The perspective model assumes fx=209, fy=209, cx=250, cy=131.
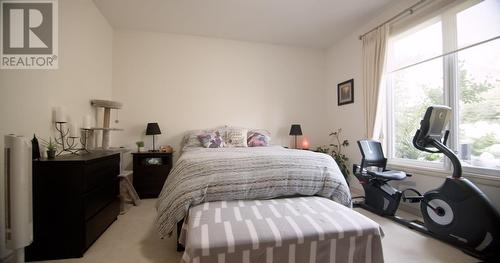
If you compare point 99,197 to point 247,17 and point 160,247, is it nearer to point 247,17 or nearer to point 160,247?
point 160,247

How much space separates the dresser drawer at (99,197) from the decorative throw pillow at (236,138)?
158 centimetres

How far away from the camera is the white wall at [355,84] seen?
2.67 meters

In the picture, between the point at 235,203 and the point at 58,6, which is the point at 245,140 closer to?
the point at 235,203

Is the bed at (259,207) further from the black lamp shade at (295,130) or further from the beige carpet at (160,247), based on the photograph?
the black lamp shade at (295,130)

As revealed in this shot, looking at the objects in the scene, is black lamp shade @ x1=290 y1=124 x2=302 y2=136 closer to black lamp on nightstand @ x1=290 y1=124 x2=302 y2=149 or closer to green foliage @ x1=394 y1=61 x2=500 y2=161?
black lamp on nightstand @ x1=290 y1=124 x2=302 y2=149

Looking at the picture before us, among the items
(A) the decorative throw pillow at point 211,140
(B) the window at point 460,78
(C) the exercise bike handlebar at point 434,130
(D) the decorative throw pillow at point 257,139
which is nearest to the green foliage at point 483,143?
(B) the window at point 460,78

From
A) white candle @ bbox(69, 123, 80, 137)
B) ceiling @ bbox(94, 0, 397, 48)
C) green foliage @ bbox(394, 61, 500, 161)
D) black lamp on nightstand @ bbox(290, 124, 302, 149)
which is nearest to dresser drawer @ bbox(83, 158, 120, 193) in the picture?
white candle @ bbox(69, 123, 80, 137)

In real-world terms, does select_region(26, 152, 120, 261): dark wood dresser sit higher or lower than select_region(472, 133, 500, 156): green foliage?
lower

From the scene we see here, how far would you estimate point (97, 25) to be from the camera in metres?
2.76

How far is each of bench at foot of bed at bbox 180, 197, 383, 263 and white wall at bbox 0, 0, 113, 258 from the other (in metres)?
1.48

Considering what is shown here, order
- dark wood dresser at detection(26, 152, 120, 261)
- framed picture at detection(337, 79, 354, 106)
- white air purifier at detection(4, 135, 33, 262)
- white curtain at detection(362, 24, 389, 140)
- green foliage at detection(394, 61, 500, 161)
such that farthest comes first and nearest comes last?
framed picture at detection(337, 79, 354, 106) < white curtain at detection(362, 24, 389, 140) < green foliage at detection(394, 61, 500, 161) < dark wood dresser at detection(26, 152, 120, 261) < white air purifier at detection(4, 135, 33, 262)

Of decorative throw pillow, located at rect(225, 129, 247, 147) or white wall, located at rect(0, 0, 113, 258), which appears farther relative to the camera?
decorative throw pillow, located at rect(225, 129, 247, 147)

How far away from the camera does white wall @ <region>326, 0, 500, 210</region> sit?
8.75 ft

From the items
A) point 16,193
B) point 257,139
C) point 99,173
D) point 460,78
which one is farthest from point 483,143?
point 16,193
